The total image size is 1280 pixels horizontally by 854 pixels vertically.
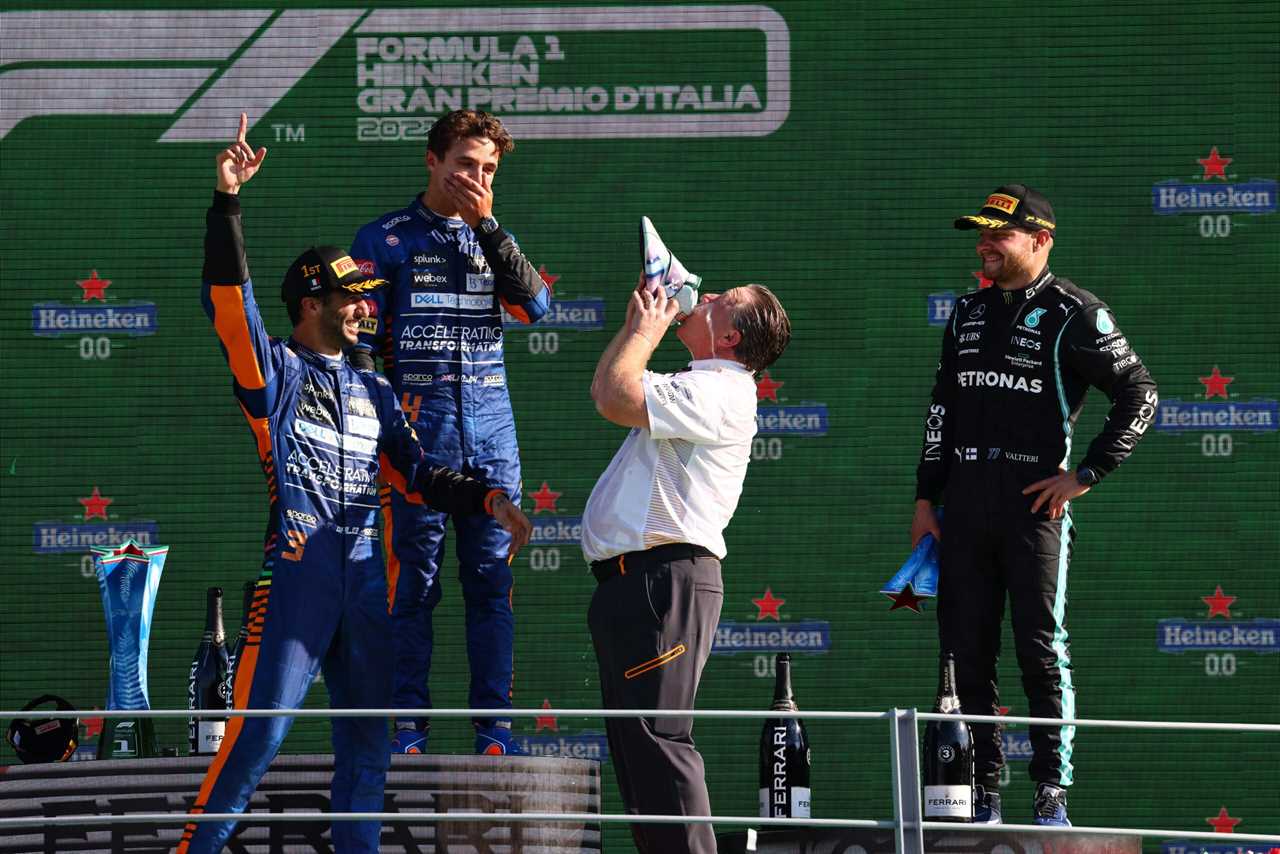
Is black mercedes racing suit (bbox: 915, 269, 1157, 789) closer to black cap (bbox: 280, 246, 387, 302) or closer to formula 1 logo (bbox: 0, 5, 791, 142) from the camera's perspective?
black cap (bbox: 280, 246, 387, 302)

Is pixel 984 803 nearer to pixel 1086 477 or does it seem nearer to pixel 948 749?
pixel 948 749

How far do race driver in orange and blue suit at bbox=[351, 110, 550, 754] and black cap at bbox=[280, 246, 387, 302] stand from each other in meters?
0.48

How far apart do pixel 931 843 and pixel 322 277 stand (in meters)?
1.73

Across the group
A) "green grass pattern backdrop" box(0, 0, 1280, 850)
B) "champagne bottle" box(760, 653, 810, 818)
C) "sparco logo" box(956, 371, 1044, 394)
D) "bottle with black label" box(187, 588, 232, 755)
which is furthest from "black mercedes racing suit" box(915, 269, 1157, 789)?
"bottle with black label" box(187, 588, 232, 755)

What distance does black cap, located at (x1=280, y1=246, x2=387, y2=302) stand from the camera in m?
4.02

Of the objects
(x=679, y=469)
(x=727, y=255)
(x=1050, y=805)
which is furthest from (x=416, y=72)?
(x=1050, y=805)

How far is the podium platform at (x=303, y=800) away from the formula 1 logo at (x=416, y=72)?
273 cm

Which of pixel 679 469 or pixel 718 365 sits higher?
pixel 718 365

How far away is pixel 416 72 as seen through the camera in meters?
6.22

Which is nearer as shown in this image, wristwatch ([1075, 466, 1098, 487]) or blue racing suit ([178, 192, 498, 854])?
blue racing suit ([178, 192, 498, 854])

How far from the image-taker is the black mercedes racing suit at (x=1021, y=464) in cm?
450

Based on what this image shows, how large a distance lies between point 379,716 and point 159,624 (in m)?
2.58

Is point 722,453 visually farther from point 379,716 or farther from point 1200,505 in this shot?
point 1200,505

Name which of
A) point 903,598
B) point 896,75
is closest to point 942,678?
point 903,598
